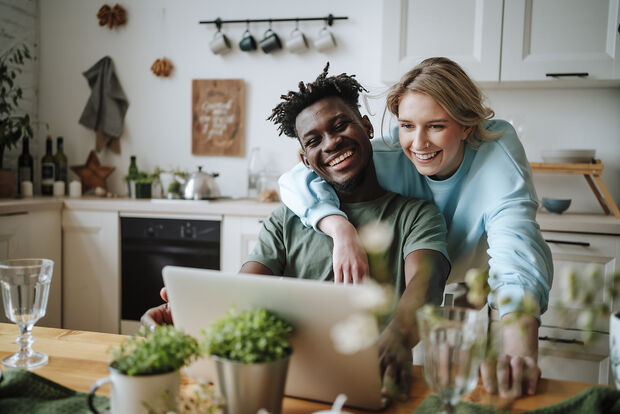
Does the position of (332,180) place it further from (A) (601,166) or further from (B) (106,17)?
(B) (106,17)

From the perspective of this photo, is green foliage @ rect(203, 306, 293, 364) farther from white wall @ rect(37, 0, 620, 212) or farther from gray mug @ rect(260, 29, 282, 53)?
gray mug @ rect(260, 29, 282, 53)

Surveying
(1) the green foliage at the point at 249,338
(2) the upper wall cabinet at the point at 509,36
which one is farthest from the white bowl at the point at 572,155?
(1) the green foliage at the point at 249,338

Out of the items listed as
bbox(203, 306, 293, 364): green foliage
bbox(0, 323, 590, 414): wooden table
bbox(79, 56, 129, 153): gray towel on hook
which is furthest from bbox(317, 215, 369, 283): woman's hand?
bbox(79, 56, 129, 153): gray towel on hook

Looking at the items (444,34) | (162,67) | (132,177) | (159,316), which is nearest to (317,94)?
(159,316)

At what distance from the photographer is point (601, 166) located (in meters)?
2.66

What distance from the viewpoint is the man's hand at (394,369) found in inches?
32.5

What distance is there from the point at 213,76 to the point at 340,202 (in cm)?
210

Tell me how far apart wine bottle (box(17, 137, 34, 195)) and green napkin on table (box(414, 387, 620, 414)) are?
3274mm

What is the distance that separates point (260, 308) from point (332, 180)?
860mm

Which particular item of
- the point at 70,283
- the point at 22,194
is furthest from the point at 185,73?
the point at 70,283

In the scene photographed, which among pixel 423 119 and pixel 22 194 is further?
pixel 22 194

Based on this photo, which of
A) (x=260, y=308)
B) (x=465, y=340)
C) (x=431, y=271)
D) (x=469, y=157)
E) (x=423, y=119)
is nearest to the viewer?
(x=465, y=340)

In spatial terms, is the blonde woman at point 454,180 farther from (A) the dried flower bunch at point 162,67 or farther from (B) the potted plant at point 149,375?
(A) the dried flower bunch at point 162,67

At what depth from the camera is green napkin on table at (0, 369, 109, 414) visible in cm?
78
